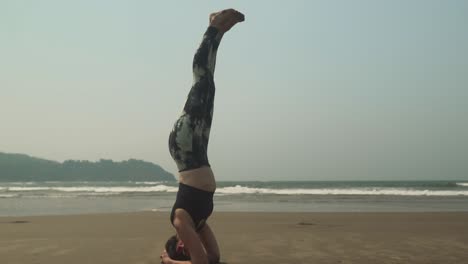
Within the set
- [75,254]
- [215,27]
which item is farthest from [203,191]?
[75,254]

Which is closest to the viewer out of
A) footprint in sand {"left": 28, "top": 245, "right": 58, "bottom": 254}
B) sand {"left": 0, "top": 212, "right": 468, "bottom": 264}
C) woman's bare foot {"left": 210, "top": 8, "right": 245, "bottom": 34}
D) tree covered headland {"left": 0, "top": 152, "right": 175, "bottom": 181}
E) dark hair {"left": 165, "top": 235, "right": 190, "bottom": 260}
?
woman's bare foot {"left": 210, "top": 8, "right": 245, "bottom": 34}

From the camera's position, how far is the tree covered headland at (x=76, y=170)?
12012cm

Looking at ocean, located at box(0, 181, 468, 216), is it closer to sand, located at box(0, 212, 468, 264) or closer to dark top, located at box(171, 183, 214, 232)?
sand, located at box(0, 212, 468, 264)

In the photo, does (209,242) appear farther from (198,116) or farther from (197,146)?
(198,116)

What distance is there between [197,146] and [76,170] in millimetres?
131000

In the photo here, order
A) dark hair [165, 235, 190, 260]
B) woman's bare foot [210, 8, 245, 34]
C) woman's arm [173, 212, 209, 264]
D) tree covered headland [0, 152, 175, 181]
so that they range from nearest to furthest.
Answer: woman's arm [173, 212, 209, 264], woman's bare foot [210, 8, 245, 34], dark hair [165, 235, 190, 260], tree covered headland [0, 152, 175, 181]

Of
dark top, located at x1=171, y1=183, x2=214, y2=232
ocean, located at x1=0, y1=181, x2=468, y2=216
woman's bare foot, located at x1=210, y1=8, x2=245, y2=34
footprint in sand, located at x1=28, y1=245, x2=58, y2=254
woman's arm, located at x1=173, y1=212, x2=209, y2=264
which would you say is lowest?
ocean, located at x1=0, y1=181, x2=468, y2=216

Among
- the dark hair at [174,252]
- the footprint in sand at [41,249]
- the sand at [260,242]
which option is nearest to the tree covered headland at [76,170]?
the sand at [260,242]

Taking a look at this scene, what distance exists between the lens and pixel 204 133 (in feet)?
12.8

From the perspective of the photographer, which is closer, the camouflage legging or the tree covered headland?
the camouflage legging

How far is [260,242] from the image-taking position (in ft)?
21.5

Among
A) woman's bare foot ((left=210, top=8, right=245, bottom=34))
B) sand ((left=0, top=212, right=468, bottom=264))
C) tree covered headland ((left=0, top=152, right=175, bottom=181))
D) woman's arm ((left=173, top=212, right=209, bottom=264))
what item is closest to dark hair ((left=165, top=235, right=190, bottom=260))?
woman's arm ((left=173, top=212, right=209, bottom=264))

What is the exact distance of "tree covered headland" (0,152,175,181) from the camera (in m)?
120

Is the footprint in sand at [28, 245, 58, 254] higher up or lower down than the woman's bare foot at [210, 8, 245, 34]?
lower down
